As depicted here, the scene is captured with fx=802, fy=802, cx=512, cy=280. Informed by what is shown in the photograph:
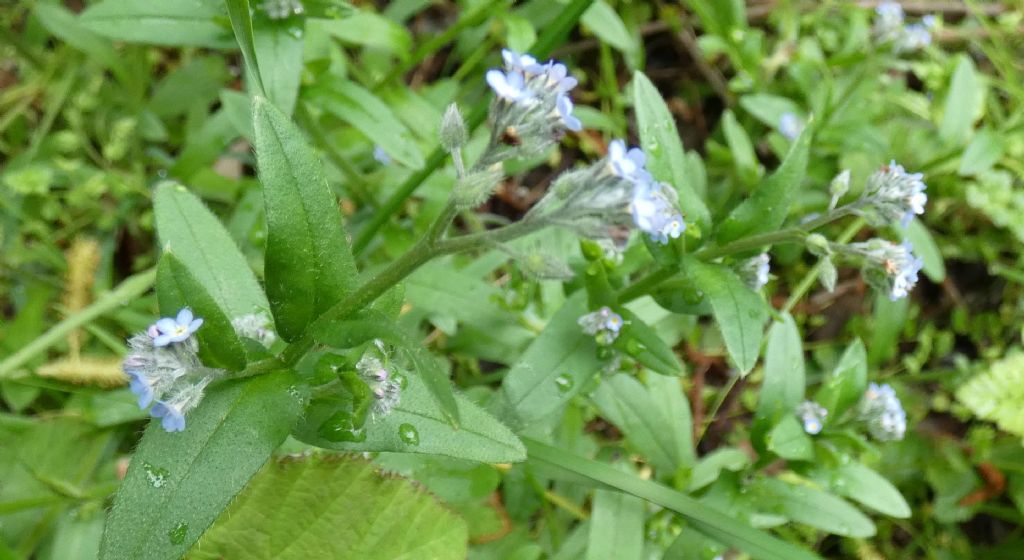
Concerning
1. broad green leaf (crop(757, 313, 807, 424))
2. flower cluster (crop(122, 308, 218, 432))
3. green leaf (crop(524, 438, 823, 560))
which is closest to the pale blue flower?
broad green leaf (crop(757, 313, 807, 424))

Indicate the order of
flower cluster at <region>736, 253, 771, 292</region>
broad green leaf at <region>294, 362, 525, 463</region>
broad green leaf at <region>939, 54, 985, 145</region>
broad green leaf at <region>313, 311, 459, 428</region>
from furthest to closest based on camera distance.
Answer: broad green leaf at <region>939, 54, 985, 145</region>, flower cluster at <region>736, 253, 771, 292</region>, broad green leaf at <region>294, 362, 525, 463</region>, broad green leaf at <region>313, 311, 459, 428</region>

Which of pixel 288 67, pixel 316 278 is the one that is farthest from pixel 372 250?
pixel 316 278

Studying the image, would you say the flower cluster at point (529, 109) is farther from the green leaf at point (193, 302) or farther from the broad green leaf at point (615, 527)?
the broad green leaf at point (615, 527)


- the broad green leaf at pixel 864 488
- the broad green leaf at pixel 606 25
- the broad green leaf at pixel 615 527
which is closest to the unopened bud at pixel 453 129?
the broad green leaf at pixel 615 527

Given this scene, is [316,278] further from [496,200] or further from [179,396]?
[496,200]

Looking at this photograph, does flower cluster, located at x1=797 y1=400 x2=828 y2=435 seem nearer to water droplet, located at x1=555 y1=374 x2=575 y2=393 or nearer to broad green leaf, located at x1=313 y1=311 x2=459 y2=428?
water droplet, located at x1=555 y1=374 x2=575 y2=393

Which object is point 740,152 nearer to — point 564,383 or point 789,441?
point 789,441
